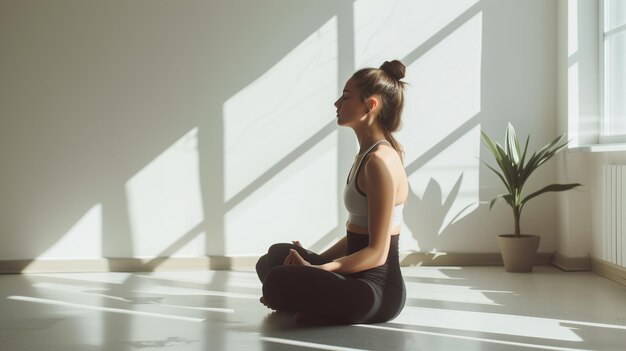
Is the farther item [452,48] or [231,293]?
[452,48]

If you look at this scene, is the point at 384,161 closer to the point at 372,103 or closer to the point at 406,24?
the point at 372,103

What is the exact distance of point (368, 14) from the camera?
15.9 ft

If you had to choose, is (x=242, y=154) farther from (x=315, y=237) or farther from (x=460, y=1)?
(x=460, y=1)

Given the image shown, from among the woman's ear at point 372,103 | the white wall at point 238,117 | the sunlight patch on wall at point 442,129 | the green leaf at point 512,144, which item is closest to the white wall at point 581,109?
the white wall at point 238,117

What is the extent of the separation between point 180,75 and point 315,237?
4.24 ft

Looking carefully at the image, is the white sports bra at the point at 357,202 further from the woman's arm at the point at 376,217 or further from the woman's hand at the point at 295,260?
the woman's hand at the point at 295,260

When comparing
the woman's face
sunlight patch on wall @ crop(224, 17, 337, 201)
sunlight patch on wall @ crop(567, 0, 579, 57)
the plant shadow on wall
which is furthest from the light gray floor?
sunlight patch on wall @ crop(567, 0, 579, 57)

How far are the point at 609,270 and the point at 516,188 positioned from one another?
69 cm

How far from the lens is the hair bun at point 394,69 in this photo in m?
3.03

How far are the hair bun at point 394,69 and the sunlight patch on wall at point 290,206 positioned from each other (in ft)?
5.89

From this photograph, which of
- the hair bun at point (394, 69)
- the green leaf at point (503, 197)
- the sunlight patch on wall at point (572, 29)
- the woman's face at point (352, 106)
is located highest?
the sunlight patch on wall at point (572, 29)

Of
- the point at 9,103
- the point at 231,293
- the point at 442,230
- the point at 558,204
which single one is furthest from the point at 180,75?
the point at 558,204

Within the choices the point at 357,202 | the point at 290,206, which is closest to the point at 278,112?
the point at 290,206

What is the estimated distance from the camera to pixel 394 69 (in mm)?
3037
